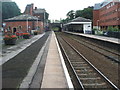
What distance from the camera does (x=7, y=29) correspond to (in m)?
62.6

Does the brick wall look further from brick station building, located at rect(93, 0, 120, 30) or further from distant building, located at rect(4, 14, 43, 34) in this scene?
distant building, located at rect(4, 14, 43, 34)

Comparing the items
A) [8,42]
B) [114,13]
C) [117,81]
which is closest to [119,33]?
[8,42]

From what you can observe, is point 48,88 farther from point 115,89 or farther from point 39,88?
point 115,89

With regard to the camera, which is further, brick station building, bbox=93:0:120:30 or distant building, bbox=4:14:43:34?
distant building, bbox=4:14:43:34

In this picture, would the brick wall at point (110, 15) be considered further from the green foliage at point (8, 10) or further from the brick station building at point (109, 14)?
the green foliage at point (8, 10)

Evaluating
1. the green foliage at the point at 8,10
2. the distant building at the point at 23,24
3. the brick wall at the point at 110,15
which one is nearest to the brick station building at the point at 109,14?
the brick wall at the point at 110,15

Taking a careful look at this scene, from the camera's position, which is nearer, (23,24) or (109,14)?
(23,24)

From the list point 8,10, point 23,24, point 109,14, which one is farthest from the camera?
point 8,10

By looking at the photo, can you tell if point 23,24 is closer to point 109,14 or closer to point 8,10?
point 8,10

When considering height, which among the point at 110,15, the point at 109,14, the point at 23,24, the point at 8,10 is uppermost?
the point at 8,10

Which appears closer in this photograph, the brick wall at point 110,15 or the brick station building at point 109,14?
the brick wall at point 110,15

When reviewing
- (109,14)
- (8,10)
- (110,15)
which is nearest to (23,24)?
(8,10)

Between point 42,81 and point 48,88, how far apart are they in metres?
0.97

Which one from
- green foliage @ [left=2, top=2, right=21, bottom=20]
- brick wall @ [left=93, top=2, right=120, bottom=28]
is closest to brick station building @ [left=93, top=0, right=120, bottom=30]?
brick wall @ [left=93, top=2, right=120, bottom=28]
